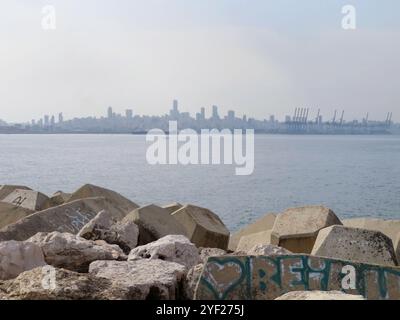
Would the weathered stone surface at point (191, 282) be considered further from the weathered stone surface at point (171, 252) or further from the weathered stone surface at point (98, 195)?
the weathered stone surface at point (98, 195)

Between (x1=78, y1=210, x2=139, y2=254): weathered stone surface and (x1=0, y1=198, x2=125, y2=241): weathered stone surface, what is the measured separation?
0.66m

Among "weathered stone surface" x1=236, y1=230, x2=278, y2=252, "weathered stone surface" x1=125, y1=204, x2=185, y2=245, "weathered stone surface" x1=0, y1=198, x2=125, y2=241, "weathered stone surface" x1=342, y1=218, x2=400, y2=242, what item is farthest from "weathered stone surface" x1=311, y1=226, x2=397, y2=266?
"weathered stone surface" x1=0, y1=198, x2=125, y2=241

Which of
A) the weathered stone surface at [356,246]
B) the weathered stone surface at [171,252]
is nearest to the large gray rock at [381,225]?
the weathered stone surface at [356,246]

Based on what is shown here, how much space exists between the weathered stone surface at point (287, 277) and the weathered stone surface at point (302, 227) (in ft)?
8.71

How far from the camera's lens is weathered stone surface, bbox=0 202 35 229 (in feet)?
27.2

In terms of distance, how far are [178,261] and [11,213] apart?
410 centimetres

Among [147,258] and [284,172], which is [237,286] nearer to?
[147,258]

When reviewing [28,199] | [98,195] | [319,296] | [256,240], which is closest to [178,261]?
[319,296]

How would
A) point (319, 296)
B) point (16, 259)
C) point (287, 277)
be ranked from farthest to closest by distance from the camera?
1. point (16, 259)
2. point (287, 277)
3. point (319, 296)

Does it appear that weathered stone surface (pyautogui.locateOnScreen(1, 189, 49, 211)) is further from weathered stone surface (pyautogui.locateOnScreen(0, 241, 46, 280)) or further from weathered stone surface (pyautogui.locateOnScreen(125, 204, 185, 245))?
weathered stone surface (pyautogui.locateOnScreen(0, 241, 46, 280))

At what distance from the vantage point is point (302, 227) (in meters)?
7.06

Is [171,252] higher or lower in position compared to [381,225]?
higher

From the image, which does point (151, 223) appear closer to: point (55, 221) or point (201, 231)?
point (55, 221)
